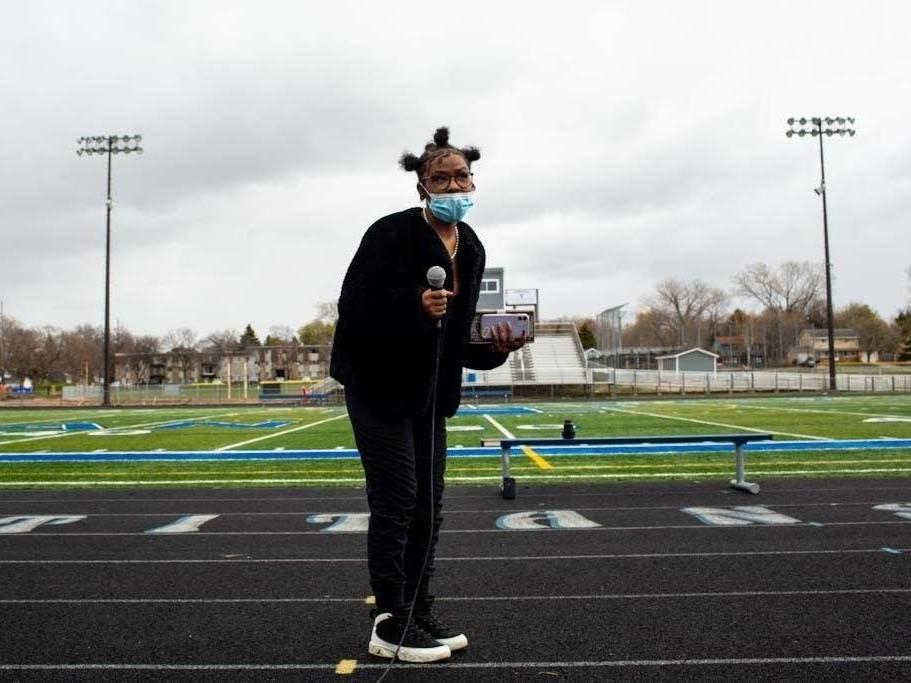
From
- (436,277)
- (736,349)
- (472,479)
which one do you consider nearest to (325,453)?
(472,479)

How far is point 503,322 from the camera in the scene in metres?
3.72

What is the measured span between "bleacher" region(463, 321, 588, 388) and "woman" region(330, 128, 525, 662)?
132 ft

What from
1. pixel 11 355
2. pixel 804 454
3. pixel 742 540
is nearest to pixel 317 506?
pixel 742 540

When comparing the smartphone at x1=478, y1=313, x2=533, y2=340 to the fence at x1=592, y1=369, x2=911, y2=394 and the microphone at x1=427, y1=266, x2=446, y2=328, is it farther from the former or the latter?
the fence at x1=592, y1=369, x2=911, y2=394

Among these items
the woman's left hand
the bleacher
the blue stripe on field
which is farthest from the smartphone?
the bleacher

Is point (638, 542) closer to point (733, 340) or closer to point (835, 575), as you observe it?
point (835, 575)

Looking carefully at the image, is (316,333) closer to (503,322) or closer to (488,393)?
(488,393)

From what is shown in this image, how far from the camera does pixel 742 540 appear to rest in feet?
19.5

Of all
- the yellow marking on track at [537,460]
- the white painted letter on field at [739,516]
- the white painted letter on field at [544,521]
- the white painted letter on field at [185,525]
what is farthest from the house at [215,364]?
the white painted letter on field at [739,516]

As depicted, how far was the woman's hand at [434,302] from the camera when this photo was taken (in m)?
3.13

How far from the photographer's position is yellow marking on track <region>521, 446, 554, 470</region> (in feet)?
38.3

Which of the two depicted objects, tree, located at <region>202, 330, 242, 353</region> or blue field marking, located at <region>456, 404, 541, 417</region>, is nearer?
blue field marking, located at <region>456, 404, 541, 417</region>

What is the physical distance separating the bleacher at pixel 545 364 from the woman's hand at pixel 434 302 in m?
40.8

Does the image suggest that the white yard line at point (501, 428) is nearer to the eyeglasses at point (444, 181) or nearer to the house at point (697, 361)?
the eyeglasses at point (444, 181)
